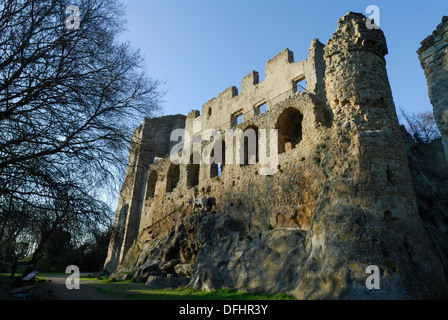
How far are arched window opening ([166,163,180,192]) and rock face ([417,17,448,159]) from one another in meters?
16.4

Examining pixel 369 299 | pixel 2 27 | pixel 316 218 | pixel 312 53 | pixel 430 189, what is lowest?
pixel 369 299

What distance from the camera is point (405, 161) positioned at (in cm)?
852

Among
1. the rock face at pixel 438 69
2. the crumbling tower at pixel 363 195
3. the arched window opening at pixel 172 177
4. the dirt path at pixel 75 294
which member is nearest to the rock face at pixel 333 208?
the crumbling tower at pixel 363 195

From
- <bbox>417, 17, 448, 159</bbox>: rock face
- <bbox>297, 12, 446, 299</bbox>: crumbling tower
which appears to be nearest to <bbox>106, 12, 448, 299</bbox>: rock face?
<bbox>297, 12, 446, 299</bbox>: crumbling tower

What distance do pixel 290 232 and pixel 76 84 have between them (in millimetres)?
7767

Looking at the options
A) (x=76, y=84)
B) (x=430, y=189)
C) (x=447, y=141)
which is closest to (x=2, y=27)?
(x=76, y=84)

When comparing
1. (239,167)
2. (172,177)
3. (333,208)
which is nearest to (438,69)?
(333,208)

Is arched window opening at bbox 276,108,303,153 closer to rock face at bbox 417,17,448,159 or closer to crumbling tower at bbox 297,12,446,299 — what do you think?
crumbling tower at bbox 297,12,446,299

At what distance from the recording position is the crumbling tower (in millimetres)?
6730

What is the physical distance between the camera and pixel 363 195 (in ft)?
25.7

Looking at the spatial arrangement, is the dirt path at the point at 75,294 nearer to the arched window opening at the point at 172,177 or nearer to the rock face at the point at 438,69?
the arched window opening at the point at 172,177

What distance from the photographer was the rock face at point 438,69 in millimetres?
8969

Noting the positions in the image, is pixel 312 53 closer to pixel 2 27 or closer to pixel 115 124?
pixel 115 124

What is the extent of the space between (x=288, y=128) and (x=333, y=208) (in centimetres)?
699
